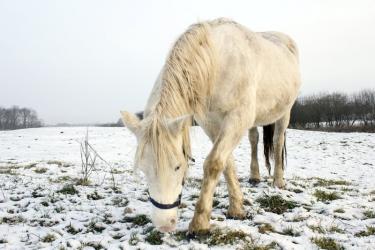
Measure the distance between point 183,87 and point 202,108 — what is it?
0.41m

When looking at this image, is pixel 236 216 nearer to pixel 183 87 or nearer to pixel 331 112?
pixel 183 87

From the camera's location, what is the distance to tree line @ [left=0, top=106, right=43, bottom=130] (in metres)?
83.9

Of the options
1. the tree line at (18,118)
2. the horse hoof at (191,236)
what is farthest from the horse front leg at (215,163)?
the tree line at (18,118)

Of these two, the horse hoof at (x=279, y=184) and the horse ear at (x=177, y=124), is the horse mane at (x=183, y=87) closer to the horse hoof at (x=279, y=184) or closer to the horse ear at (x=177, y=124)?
the horse ear at (x=177, y=124)

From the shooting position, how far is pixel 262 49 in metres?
4.77

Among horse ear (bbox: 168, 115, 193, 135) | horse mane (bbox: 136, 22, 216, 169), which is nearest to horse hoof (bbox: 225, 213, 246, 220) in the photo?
horse mane (bbox: 136, 22, 216, 169)

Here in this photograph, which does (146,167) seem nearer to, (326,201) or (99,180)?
(326,201)

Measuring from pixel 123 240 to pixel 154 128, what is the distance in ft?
4.20

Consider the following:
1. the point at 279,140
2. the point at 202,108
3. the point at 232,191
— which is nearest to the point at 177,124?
the point at 202,108

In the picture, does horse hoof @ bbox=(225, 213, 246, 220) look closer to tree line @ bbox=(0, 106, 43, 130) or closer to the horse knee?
the horse knee

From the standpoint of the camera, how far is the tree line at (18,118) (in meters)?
83.9

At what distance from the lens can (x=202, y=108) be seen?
3.64m

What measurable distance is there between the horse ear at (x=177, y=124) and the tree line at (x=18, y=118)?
8785cm

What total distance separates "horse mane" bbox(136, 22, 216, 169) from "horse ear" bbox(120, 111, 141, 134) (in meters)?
0.13
